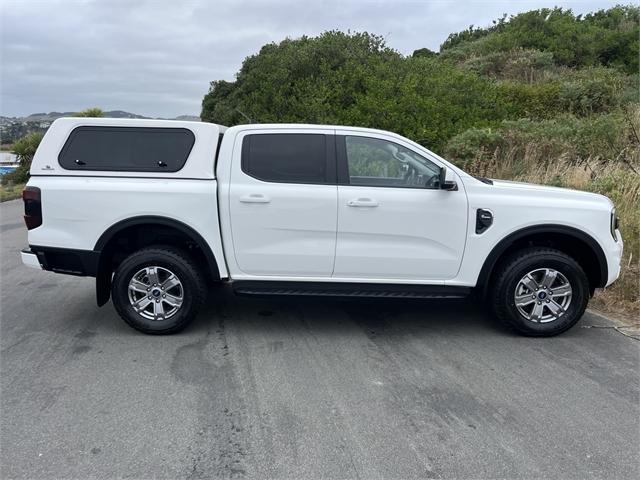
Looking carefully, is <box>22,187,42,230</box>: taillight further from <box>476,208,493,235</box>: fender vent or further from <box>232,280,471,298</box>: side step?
<box>476,208,493,235</box>: fender vent

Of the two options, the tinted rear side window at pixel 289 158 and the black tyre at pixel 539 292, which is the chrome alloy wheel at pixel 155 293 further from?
the black tyre at pixel 539 292

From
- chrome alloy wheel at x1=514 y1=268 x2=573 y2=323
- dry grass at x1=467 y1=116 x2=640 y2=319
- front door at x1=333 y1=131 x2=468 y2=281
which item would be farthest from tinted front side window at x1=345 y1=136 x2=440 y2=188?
dry grass at x1=467 y1=116 x2=640 y2=319

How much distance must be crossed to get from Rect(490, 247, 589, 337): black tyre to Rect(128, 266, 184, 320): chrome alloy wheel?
118 inches

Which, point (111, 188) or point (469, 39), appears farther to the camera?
point (469, 39)

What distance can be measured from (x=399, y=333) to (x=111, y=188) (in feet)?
9.87

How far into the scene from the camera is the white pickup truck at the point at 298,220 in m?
4.93

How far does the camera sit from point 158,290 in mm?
5086

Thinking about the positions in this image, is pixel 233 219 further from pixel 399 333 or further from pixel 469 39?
pixel 469 39

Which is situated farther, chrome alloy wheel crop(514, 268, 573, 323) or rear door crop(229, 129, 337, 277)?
chrome alloy wheel crop(514, 268, 573, 323)

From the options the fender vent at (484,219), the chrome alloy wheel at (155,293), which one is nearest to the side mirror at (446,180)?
the fender vent at (484,219)

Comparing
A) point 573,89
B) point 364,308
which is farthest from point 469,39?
point 364,308

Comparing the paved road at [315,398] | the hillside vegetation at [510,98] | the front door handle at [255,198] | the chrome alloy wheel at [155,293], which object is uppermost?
the hillside vegetation at [510,98]

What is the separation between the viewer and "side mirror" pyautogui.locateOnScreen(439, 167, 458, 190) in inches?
189

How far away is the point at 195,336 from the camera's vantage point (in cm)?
514
